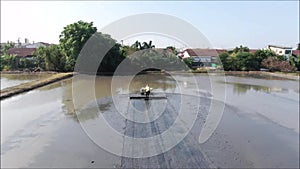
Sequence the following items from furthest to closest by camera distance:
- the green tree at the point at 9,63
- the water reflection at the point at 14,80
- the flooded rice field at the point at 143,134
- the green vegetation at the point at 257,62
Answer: the green vegetation at the point at 257,62
the green tree at the point at 9,63
the water reflection at the point at 14,80
the flooded rice field at the point at 143,134

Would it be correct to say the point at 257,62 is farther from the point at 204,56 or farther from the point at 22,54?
the point at 22,54

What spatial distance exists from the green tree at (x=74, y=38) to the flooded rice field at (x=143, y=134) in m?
12.5

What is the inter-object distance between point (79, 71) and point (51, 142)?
19.1 metres

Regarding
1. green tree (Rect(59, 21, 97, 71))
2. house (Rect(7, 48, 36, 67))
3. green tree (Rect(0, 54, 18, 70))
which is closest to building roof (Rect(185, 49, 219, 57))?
green tree (Rect(59, 21, 97, 71))

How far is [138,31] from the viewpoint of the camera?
26.2ft

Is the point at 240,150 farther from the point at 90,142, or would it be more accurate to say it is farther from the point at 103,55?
the point at 103,55

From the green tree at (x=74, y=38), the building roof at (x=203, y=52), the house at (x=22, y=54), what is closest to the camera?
the green tree at (x=74, y=38)

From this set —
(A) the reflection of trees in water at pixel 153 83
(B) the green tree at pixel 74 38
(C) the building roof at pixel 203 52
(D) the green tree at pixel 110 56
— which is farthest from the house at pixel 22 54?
(C) the building roof at pixel 203 52

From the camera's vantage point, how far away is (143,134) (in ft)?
24.4

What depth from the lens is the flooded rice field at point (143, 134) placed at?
5875 millimetres

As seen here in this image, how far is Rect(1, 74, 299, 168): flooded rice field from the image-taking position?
5.88 m

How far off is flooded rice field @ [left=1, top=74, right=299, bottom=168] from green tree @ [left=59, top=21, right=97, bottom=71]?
1248 centimetres

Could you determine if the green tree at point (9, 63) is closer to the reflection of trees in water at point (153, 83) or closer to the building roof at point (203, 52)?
the reflection of trees in water at point (153, 83)

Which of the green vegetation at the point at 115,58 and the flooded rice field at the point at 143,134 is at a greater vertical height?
the green vegetation at the point at 115,58
